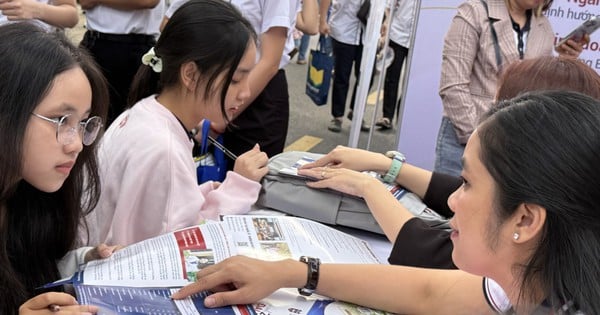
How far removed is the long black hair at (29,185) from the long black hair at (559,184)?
2.79 feet

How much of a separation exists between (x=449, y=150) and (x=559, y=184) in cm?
175

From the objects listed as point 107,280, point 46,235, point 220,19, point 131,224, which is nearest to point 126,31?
point 220,19

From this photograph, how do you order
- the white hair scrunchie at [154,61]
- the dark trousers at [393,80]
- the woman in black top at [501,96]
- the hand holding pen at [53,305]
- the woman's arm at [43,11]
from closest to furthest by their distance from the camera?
the hand holding pen at [53,305], the woman in black top at [501,96], the white hair scrunchie at [154,61], the woman's arm at [43,11], the dark trousers at [393,80]

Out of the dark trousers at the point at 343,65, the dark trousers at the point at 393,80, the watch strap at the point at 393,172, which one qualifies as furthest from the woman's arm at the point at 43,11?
the dark trousers at the point at 393,80

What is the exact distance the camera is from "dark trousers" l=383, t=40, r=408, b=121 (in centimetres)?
501

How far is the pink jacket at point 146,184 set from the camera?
5.16ft

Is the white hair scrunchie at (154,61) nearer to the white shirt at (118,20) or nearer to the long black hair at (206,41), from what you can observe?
the long black hair at (206,41)

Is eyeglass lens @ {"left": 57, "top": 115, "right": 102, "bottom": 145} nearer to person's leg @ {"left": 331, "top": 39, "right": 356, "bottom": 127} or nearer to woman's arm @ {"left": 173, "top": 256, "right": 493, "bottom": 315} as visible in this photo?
woman's arm @ {"left": 173, "top": 256, "right": 493, "bottom": 315}

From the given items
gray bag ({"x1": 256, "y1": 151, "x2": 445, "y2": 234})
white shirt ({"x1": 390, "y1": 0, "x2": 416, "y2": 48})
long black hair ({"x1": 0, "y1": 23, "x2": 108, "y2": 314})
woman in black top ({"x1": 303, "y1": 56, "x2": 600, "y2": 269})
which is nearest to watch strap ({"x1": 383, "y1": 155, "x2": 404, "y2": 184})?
gray bag ({"x1": 256, "y1": 151, "x2": 445, "y2": 234})

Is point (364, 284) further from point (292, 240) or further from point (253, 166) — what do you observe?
point (253, 166)

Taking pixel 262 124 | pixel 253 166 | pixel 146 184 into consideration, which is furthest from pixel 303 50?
pixel 146 184

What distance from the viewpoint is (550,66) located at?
1.59 metres

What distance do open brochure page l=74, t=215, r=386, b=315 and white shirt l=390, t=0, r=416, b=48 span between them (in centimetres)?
347

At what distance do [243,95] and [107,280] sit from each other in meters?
0.82
